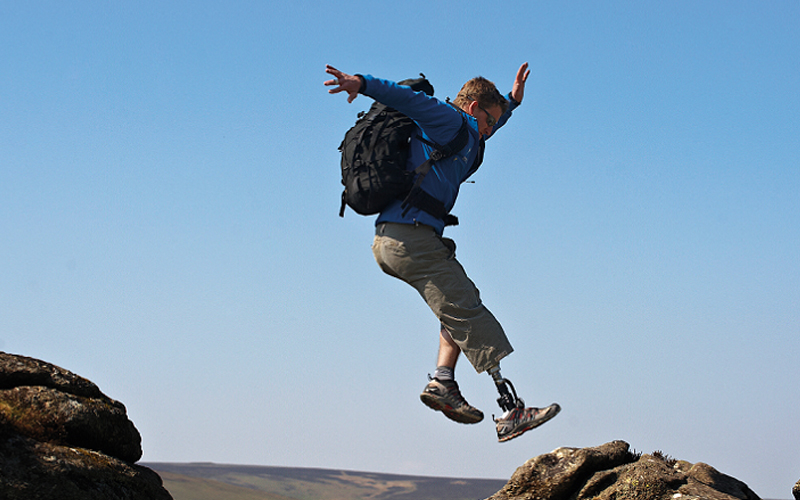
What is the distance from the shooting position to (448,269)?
790cm

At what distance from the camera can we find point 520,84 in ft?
29.3

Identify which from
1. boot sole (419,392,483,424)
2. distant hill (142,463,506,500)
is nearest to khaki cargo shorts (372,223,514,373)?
boot sole (419,392,483,424)

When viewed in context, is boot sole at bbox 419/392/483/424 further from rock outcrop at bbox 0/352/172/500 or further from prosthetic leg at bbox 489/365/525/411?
rock outcrop at bbox 0/352/172/500

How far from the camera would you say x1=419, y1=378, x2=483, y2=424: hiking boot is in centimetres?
791

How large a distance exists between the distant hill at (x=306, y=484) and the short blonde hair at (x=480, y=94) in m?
144

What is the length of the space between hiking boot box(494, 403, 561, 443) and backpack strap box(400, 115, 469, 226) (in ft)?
7.85

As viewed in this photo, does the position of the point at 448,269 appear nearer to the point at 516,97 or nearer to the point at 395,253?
the point at 395,253

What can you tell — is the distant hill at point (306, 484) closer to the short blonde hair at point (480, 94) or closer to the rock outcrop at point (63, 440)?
the rock outcrop at point (63, 440)

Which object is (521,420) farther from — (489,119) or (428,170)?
(489,119)

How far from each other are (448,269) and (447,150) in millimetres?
1348

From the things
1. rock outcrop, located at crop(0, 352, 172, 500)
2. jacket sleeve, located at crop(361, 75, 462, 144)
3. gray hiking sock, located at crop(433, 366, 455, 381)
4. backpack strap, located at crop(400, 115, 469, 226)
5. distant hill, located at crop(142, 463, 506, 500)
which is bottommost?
rock outcrop, located at crop(0, 352, 172, 500)

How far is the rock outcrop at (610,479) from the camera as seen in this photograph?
882 centimetres

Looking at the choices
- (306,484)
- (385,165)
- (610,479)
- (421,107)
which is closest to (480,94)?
(421,107)

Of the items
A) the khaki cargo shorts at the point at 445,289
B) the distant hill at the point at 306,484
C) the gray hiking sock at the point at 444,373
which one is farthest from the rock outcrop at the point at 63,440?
the distant hill at the point at 306,484
